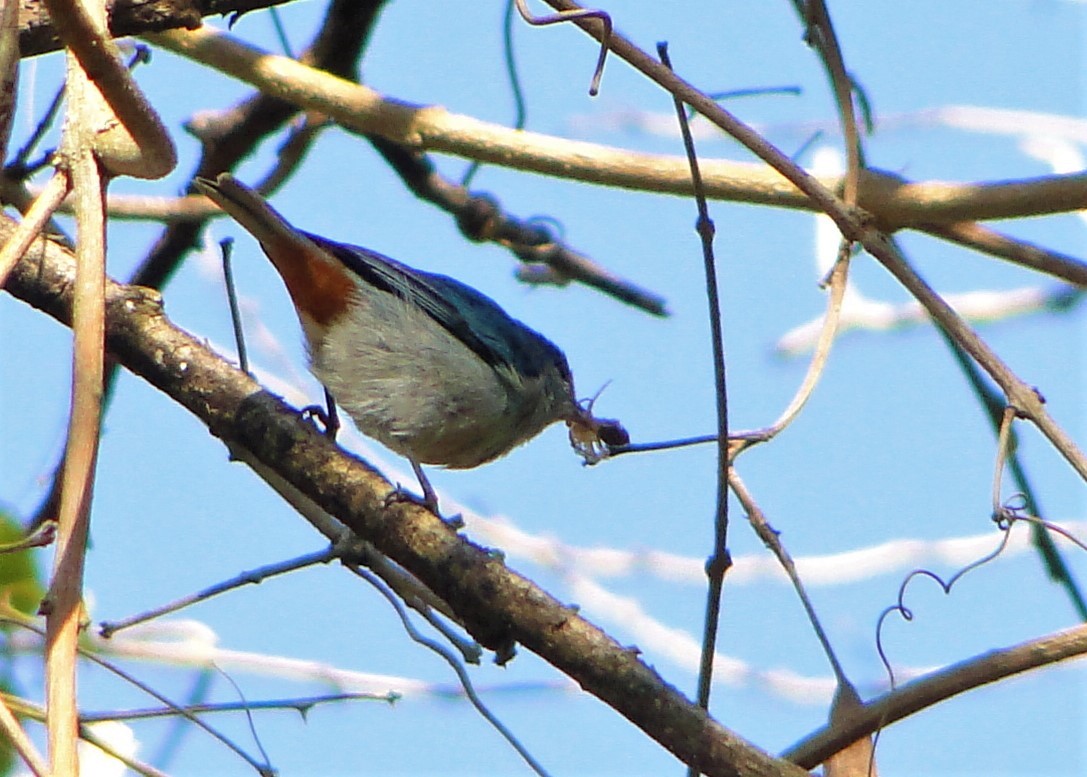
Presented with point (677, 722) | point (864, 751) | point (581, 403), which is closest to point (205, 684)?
point (677, 722)


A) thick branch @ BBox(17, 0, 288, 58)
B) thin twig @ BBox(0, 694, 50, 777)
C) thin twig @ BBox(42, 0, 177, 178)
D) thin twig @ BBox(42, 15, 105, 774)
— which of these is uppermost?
thick branch @ BBox(17, 0, 288, 58)

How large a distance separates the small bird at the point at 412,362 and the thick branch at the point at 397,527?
4.31 ft

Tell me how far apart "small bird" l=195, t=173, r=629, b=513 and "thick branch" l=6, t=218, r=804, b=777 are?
1.31 metres

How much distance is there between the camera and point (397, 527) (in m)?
2.90

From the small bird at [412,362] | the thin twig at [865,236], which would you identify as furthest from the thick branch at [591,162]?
the small bird at [412,362]

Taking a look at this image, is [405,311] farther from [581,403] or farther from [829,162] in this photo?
[829,162]

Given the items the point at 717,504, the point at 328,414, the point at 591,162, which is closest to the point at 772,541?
the point at 717,504

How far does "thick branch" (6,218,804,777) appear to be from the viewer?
2459mm

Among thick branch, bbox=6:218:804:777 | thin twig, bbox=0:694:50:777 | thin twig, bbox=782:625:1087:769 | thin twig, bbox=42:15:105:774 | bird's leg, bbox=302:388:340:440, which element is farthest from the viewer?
bird's leg, bbox=302:388:340:440

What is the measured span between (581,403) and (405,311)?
727 mm

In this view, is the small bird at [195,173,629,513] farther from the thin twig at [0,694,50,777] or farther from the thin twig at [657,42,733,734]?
the thin twig at [0,694,50,777]

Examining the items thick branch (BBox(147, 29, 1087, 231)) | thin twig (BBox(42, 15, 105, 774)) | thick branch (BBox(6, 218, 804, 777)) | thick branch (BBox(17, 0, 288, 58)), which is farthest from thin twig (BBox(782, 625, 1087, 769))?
thick branch (BBox(17, 0, 288, 58))

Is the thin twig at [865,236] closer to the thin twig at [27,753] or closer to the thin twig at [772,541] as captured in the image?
the thin twig at [772,541]

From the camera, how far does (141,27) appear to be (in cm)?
311
